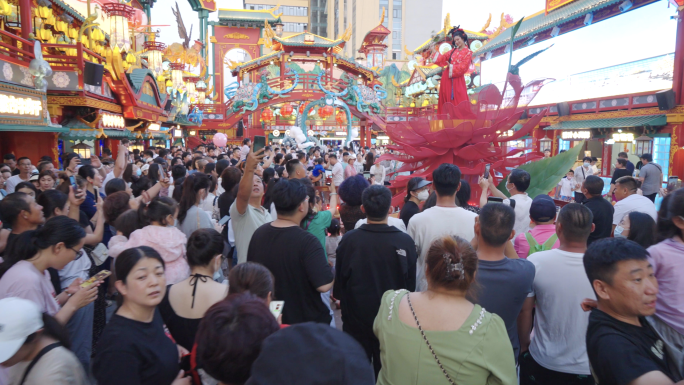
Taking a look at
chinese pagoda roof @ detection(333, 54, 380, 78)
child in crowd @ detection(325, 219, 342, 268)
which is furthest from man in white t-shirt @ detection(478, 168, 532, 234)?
chinese pagoda roof @ detection(333, 54, 380, 78)

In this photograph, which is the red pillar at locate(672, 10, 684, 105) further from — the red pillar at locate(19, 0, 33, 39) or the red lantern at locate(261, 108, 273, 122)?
the red lantern at locate(261, 108, 273, 122)

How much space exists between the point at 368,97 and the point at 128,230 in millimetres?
21564

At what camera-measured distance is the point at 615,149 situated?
1473cm

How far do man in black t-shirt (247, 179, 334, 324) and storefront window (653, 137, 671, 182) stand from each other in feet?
41.8

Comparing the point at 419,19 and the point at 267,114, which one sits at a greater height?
the point at 419,19

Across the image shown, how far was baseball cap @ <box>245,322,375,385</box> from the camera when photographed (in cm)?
98

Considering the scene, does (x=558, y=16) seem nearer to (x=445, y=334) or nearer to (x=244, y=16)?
(x=445, y=334)

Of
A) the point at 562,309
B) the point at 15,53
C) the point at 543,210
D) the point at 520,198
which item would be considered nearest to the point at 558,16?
the point at 520,198

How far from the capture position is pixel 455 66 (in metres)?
4.93

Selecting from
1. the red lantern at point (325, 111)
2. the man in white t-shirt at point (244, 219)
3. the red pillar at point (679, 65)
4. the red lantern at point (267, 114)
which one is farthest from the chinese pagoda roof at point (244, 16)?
the man in white t-shirt at point (244, 219)

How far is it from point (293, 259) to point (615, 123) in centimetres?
1398

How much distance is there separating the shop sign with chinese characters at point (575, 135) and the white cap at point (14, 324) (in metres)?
16.6

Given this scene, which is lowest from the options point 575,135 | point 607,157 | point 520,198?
point 520,198

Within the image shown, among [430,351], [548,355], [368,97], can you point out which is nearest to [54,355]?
[430,351]
